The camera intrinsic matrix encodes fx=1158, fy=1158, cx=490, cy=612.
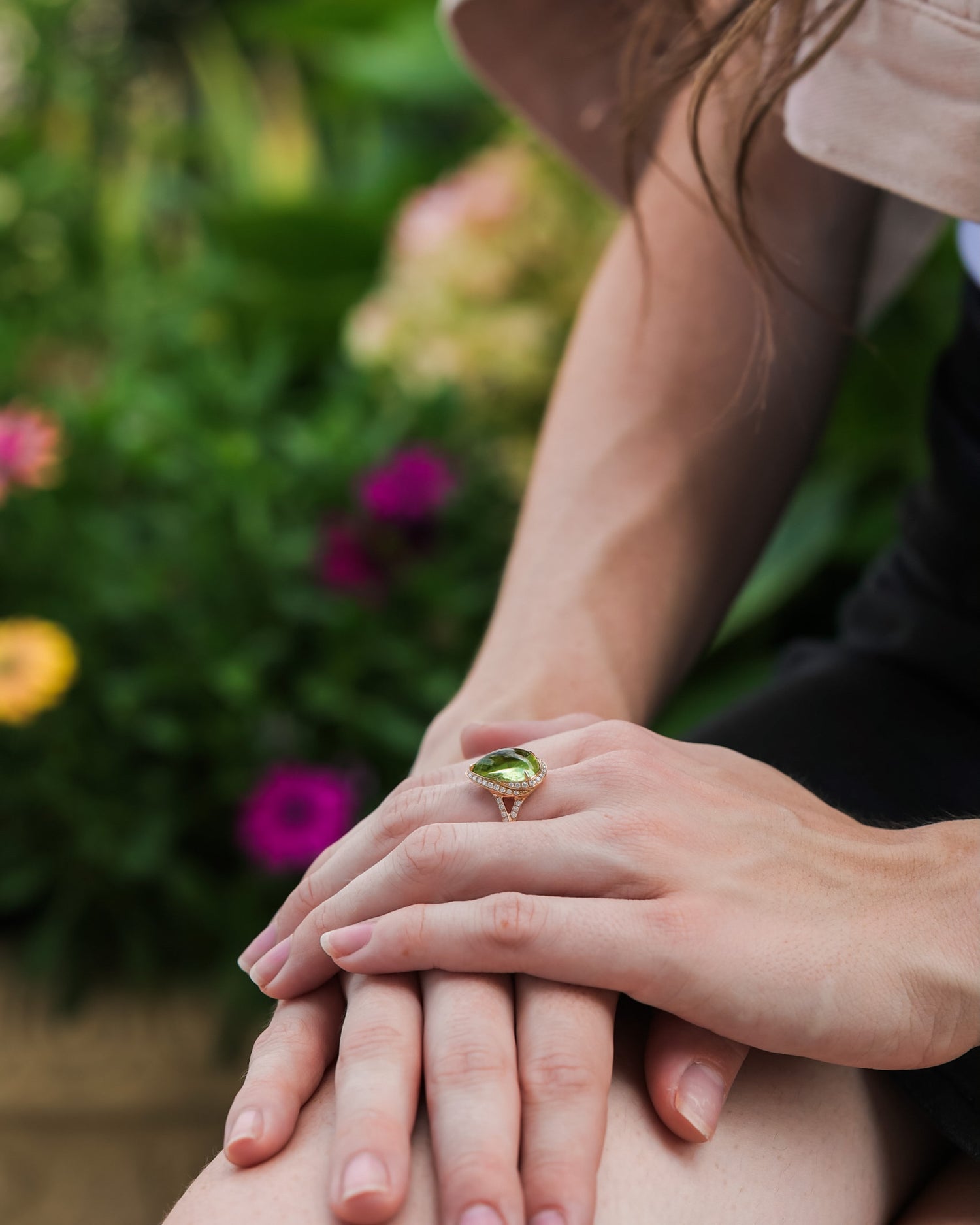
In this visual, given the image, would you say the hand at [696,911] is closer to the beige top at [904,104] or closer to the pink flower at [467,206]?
the beige top at [904,104]

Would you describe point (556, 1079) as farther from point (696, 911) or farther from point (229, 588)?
point (229, 588)

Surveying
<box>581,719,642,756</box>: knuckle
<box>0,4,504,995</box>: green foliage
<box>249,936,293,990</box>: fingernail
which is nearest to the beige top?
<box>581,719,642,756</box>: knuckle

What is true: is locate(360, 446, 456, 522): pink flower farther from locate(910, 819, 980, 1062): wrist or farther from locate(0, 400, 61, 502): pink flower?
locate(910, 819, 980, 1062): wrist

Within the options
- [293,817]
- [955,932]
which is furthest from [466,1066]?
[293,817]

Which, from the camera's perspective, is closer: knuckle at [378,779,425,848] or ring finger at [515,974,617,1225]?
ring finger at [515,974,617,1225]

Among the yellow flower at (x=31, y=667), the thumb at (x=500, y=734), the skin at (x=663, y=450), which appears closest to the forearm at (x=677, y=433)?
the skin at (x=663, y=450)

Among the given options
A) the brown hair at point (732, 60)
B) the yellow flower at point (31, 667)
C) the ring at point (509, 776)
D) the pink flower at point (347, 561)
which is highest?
the brown hair at point (732, 60)
